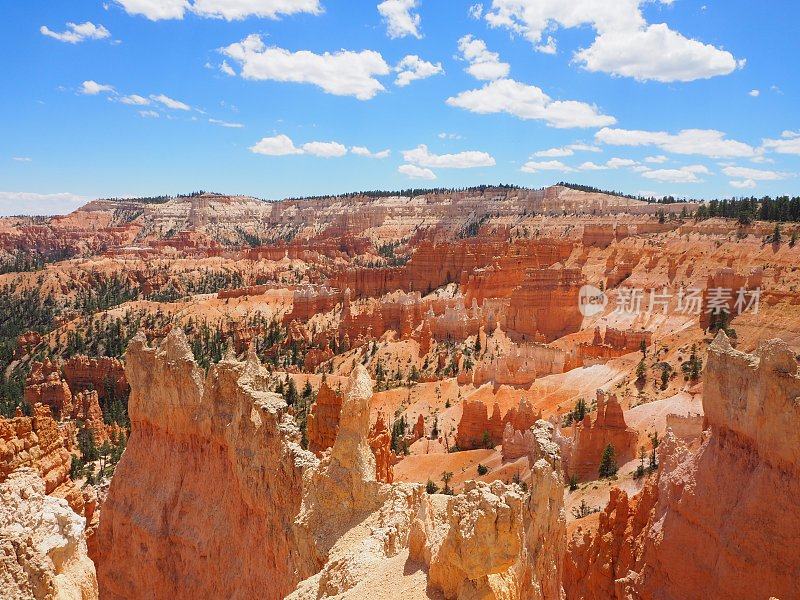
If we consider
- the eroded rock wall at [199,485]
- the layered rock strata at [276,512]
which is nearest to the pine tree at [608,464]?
the layered rock strata at [276,512]

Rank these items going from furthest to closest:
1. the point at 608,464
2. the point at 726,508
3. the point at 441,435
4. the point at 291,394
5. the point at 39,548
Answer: the point at 291,394
the point at 441,435
the point at 608,464
the point at 726,508
the point at 39,548

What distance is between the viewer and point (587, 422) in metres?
27.6

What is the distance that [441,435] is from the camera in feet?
120

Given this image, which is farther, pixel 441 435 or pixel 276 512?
pixel 441 435

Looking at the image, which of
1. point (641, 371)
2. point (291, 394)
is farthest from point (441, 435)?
point (641, 371)

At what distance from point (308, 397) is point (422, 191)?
145934mm

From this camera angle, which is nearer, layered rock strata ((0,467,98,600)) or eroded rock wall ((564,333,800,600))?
layered rock strata ((0,467,98,600))

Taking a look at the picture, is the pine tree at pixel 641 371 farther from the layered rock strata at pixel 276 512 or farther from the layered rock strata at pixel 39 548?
the layered rock strata at pixel 39 548

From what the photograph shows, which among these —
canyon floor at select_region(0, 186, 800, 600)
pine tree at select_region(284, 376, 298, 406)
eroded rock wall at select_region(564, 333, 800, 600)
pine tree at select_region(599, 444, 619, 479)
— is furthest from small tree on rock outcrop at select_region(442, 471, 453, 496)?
pine tree at select_region(284, 376, 298, 406)

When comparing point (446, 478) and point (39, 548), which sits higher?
point (39, 548)

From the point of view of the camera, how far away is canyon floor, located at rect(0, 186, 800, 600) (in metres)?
9.38

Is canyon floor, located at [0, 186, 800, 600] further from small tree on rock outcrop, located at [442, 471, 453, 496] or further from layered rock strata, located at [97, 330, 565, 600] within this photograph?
small tree on rock outcrop, located at [442, 471, 453, 496]

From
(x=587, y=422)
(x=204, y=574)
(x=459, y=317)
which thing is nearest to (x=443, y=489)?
(x=587, y=422)

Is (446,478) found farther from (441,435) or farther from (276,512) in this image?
(276,512)
